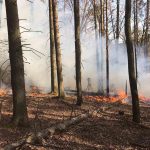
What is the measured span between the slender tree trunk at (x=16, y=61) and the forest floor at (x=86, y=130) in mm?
452

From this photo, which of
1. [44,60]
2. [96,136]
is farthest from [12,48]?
[44,60]

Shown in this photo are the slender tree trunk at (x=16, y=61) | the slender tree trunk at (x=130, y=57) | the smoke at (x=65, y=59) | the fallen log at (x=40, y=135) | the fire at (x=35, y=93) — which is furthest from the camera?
the smoke at (x=65, y=59)

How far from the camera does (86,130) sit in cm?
1130

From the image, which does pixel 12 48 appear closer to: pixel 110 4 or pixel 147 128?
pixel 147 128

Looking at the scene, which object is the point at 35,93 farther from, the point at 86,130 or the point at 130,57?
the point at 86,130

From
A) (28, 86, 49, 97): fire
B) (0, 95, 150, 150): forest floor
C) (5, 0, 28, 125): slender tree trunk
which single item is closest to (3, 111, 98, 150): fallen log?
(0, 95, 150, 150): forest floor

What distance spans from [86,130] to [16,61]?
11.3 ft

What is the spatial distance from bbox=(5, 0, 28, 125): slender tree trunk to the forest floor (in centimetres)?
45

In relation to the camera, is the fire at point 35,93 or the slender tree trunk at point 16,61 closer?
the slender tree trunk at point 16,61

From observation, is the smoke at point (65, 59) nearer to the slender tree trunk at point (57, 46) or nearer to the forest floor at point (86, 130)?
the slender tree trunk at point (57, 46)

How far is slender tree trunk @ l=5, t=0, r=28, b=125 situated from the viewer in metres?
10.1

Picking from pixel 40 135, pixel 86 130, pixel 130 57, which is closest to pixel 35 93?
pixel 130 57

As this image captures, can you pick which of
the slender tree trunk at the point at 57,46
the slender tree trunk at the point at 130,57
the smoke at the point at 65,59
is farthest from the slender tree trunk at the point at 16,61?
the smoke at the point at 65,59

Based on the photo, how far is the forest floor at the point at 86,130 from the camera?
9.41 m
